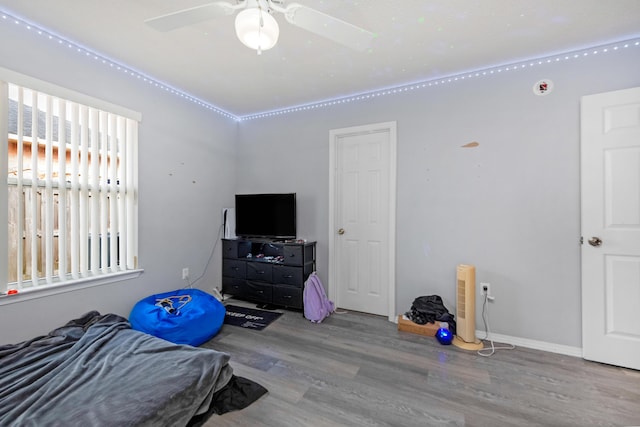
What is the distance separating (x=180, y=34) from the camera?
6.84ft

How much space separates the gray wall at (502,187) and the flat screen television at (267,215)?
1236 mm

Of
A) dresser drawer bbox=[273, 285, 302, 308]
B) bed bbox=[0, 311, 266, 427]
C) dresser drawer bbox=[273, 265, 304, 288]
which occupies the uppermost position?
dresser drawer bbox=[273, 265, 304, 288]

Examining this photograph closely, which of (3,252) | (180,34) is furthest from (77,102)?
(3,252)

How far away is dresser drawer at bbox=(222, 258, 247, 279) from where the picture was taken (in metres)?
3.50

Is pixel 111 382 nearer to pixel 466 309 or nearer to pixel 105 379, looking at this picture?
pixel 105 379

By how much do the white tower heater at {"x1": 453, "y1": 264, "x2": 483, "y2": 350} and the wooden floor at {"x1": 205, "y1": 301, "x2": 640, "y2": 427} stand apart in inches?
5.3

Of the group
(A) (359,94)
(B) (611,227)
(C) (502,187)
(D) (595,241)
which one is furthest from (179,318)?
(B) (611,227)

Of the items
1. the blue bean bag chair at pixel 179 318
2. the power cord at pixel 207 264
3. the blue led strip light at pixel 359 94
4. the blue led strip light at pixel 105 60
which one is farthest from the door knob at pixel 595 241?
the blue led strip light at pixel 105 60

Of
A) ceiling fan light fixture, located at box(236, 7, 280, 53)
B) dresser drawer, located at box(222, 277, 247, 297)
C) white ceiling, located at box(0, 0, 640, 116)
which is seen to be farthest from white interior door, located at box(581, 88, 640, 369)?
dresser drawer, located at box(222, 277, 247, 297)

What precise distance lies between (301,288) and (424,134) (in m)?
2.20

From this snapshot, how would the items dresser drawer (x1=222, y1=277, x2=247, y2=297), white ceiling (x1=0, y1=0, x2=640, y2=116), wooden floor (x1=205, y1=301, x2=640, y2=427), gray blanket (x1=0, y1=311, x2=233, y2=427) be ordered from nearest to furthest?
gray blanket (x1=0, y1=311, x2=233, y2=427), wooden floor (x1=205, y1=301, x2=640, y2=427), white ceiling (x1=0, y1=0, x2=640, y2=116), dresser drawer (x1=222, y1=277, x2=247, y2=297)

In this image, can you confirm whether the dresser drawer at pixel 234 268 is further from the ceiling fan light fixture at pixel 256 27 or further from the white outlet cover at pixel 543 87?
the white outlet cover at pixel 543 87

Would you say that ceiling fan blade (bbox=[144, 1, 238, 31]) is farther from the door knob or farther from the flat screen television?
the door knob

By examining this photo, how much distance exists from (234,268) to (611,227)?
378 centimetres
